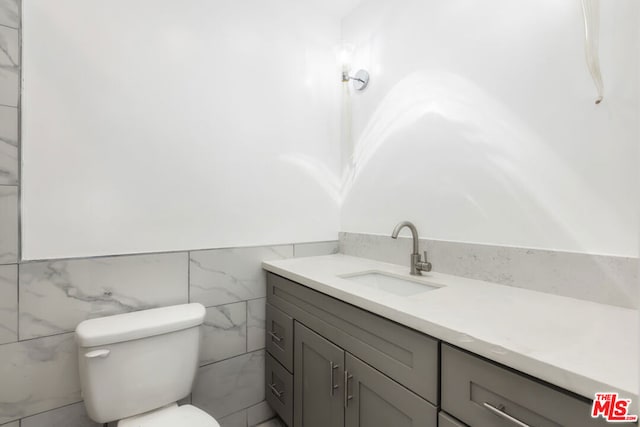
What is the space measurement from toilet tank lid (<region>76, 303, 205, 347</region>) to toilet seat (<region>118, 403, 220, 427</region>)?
29 centimetres

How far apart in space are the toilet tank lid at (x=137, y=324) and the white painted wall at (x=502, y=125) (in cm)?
107

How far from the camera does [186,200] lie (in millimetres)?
1415

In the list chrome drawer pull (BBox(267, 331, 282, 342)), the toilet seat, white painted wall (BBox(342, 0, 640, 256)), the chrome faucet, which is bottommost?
the toilet seat

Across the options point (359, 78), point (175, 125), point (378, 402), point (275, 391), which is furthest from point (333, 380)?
point (359, 78)

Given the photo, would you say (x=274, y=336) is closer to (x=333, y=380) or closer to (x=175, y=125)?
(x=333, y=380)

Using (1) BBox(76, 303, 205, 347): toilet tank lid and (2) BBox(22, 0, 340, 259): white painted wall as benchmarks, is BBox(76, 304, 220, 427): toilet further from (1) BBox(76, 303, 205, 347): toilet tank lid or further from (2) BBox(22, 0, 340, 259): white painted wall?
(2) BBox(22, 0, 340, 259): white painted wall

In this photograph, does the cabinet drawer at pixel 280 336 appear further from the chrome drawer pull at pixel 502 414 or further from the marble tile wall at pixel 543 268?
the chrome drawer pull at pixel 502 414

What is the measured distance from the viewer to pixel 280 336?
1496 mm

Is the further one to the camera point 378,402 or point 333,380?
point 333,380

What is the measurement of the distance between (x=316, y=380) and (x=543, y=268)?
96 cm

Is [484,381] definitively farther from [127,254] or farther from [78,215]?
[78,215]

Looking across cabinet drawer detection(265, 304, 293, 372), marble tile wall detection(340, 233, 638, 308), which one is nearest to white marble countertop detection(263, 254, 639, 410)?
marble tile wall detection(340, 233, 638, 308)

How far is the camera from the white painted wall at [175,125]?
1137 millimetres

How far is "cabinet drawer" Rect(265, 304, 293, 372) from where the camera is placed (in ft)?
4.62
